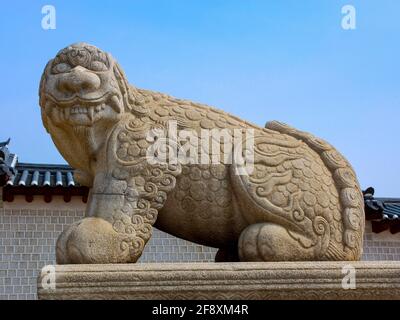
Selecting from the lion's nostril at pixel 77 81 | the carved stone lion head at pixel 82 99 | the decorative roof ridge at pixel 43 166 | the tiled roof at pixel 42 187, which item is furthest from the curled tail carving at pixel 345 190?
the decorative roof ridge at pixel 43 166

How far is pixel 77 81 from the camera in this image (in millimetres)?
2936

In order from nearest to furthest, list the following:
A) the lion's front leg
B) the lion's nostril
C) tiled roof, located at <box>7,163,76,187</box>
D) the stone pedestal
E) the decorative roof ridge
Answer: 1. the stone pedestal
2. the lion's front leg
3. the lion's nostril
4. tiled roof, located at <box>7,163,76,187</box>
5. the decorative roof ridge

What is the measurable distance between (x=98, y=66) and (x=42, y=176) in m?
7.68

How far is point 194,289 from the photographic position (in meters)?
2.65

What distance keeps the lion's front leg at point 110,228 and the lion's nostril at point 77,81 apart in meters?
0.40

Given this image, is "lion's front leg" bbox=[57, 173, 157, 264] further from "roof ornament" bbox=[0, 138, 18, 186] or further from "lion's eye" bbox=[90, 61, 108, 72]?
"roof ornament" bbox=[0, 138, 18, 186]

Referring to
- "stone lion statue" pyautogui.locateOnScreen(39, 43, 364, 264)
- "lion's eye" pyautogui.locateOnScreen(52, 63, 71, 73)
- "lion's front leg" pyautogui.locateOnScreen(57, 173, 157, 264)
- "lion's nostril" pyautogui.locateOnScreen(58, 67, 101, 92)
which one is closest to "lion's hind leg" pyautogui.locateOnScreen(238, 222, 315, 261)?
"stone lion statue" pyautogui.locateOnScreen(39, 43, 364, 264)

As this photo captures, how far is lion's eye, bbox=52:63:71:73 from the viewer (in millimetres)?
3000

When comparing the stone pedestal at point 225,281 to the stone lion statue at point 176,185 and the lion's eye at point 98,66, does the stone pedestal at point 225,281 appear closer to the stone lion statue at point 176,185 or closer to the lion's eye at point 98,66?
the stone lion statue at point 176,185

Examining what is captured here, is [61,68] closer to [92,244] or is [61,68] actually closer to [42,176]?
[92,244]

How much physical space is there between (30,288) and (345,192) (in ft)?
22.5

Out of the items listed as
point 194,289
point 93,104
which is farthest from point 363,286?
point 93,104

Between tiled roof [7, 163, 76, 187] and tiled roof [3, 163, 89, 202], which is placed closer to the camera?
tiled roof [3, 163, 89, 202]

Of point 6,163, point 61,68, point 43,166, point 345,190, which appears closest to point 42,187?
point 6,163
